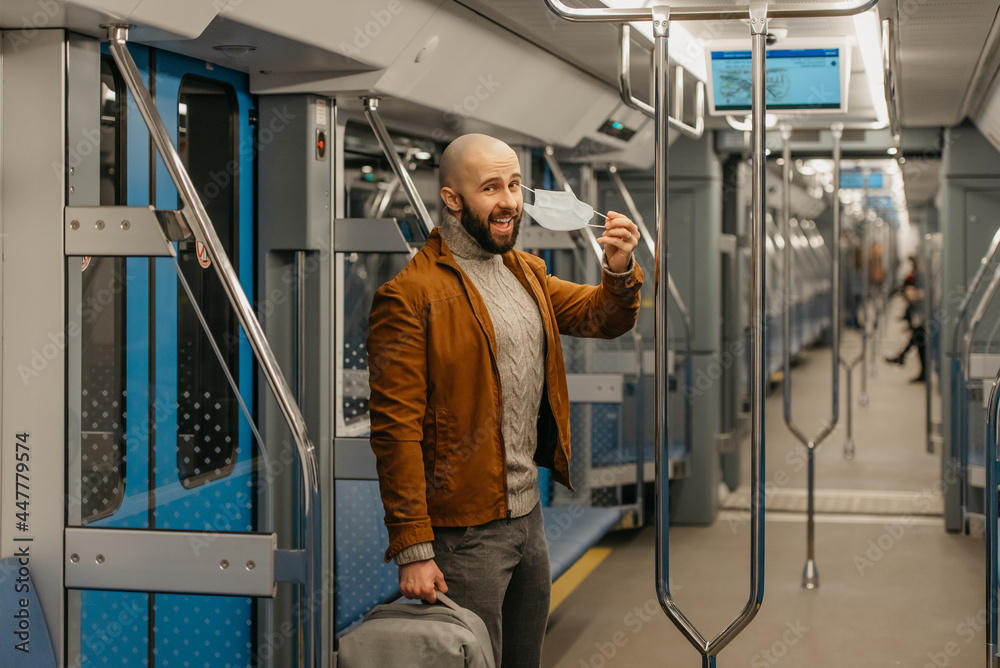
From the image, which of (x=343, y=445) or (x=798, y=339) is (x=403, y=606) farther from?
(x=798, y=339)

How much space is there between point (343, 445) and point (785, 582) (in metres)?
3.12

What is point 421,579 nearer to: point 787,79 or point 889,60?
point 889,60

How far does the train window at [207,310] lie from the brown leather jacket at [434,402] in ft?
4.15

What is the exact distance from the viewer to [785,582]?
6008mm

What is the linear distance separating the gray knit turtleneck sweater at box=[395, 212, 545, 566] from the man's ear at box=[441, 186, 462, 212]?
34mm

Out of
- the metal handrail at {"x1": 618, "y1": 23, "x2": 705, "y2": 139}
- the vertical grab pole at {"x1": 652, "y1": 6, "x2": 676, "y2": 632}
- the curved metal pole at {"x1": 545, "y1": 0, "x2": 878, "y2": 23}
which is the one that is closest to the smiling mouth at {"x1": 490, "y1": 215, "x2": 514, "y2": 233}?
the vertical grab pole at {"x1": 652, "y1": 6, "x2": 676, "y2": 632}

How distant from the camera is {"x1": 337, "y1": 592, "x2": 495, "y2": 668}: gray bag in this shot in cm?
225

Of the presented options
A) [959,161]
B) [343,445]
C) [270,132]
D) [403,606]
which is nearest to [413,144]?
[270,132]

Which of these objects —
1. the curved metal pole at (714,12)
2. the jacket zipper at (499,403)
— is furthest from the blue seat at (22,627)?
the curved metal pole at (714,12)

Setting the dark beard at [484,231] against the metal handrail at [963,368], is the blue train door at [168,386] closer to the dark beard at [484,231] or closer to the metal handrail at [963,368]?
the dark beard at [484,231]

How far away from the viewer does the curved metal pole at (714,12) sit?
2.21m

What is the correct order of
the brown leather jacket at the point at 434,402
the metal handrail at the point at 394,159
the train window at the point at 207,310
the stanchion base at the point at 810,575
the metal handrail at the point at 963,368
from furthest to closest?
the stanchion base at the point at 810,575 → the metal handrail at the point at 963,368 → the metal handrail at the point at 394,159 → the train window at the point at 207,310 → the brown leather jacket at the point at 434,402

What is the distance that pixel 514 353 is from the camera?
2463mm

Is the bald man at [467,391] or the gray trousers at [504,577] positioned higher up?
the bald man at [467,391]
